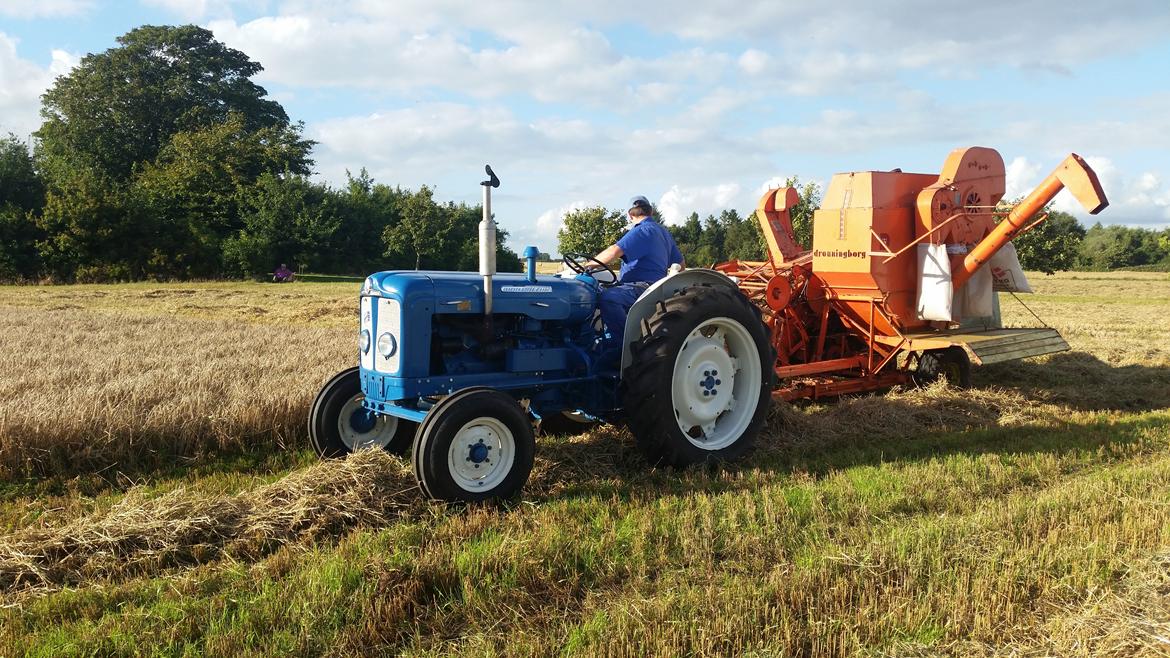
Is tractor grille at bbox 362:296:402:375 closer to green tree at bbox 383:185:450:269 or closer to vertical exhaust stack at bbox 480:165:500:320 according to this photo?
vertical exhaust stack at bbox 480:165:500:320

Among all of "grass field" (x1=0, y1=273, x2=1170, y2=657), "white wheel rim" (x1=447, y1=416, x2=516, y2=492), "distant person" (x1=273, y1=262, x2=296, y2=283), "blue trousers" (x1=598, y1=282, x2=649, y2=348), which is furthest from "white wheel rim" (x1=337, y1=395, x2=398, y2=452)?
"distant person" (x1=273, y1=262, x2=296, y2=283)

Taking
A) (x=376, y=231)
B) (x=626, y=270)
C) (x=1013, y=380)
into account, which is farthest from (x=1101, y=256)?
(x=626, y=270)

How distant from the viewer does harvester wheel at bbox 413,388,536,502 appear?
428 centimetres

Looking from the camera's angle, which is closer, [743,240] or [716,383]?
[716,383]

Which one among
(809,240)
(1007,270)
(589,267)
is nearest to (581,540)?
(589,267)

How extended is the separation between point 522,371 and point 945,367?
517 centimetres

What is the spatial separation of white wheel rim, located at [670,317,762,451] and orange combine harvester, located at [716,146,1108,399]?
174 cm

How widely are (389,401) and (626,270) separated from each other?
78.4 inches

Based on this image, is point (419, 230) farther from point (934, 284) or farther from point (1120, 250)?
point (1120, 250)

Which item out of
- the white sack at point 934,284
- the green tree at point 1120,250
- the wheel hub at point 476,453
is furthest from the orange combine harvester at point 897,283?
the green tree at point 1120,250

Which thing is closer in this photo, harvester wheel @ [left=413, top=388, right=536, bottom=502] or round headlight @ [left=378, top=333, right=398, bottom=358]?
harvester wheel @ [left=413, top=388, right=536, bottom=502]

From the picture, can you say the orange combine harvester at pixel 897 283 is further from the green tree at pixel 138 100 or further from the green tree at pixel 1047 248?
the green tree at pixel 138 100

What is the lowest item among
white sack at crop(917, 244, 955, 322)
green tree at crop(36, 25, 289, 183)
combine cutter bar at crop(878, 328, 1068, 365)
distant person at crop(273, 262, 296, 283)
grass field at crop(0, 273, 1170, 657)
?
grass field at crop(0, 273, 1170, 657)

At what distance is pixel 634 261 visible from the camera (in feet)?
19.4
